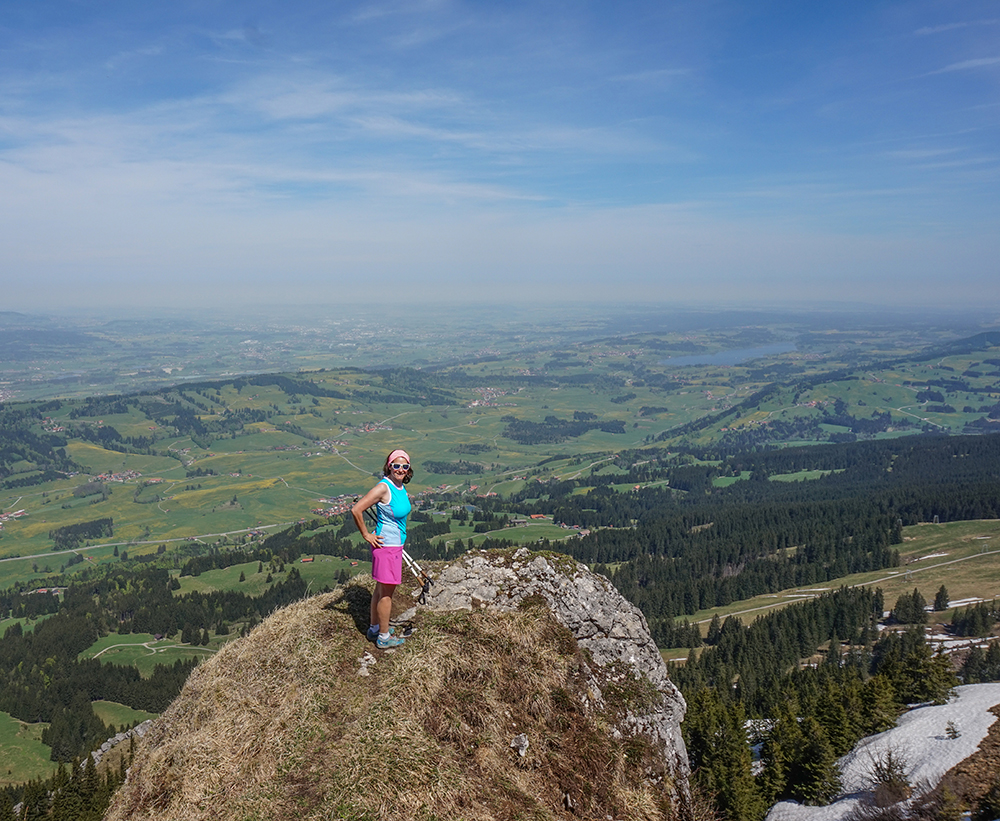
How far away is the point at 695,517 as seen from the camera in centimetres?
17738

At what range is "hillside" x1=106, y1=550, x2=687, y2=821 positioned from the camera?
41.7ft

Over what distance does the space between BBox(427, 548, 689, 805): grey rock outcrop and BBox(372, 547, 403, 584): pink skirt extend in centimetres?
330

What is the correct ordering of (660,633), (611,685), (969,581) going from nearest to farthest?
1. (611,685)
2. (660,633)
3. (969,581)

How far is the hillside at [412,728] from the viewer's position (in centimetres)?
1271

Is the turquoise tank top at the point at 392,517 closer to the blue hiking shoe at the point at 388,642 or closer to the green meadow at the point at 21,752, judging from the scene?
the blue hiking shoe at the point at 388,642

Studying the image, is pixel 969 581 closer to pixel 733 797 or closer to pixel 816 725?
pixel 816 725

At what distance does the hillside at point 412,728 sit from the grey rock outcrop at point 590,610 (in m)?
0.15

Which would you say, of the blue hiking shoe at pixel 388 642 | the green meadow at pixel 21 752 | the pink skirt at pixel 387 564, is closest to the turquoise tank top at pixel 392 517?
the pink skirt at pixel 387 564

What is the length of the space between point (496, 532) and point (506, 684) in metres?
168

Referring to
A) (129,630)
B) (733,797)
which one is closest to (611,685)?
(733,797)

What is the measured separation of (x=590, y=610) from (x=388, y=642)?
7.67 meters

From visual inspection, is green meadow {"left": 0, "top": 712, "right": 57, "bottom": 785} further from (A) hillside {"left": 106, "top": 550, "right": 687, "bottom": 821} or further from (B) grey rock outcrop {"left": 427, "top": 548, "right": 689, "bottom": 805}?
(B) grey rock outcrop {"left": 427, "top": 548, "right": 689, "bottom": 805}

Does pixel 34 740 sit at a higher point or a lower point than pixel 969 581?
lower

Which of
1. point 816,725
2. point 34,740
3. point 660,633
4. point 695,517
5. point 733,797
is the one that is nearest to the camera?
point 733,797
